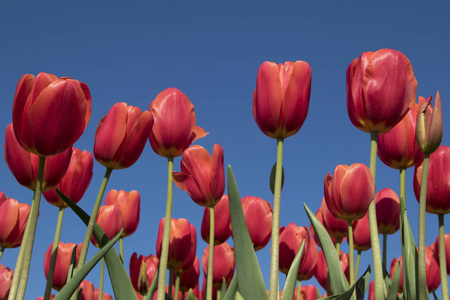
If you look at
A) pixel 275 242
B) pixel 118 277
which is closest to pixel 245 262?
pixel 275 242

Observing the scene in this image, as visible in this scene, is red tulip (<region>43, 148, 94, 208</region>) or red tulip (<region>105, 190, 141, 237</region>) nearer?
red tulip (<region>43, 148, 94, 208</region>)

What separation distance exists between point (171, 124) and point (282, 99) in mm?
551

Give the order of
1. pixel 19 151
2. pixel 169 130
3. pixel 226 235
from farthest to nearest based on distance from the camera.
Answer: pixel 226 235, pixel 169 130, pixel 19 151

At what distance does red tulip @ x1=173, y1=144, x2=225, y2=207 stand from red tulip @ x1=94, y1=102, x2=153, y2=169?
1.75ft

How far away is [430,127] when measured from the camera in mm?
1802

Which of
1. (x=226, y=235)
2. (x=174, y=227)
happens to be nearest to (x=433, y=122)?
(x=226, y=235)

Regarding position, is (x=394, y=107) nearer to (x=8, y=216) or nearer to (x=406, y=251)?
(x=406, y=251)

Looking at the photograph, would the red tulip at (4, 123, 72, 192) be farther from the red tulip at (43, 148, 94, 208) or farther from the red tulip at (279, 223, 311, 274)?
the red tulip at (279, 223, 311, 274)

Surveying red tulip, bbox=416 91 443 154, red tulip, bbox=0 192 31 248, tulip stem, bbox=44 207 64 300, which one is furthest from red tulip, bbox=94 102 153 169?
red tulip, bbox=416 91 443 154

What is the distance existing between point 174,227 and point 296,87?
140 cm

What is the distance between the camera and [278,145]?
6.40 ft

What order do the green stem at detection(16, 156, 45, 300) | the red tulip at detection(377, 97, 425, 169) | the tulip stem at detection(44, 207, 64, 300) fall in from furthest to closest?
the red tulip at detection(377, 97, 425, 169), the tulip stem at detection(44, 207, 64, 300), the green stem at detection(16, 156, 45, 300)

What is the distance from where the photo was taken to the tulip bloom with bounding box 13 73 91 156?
64.2 inches

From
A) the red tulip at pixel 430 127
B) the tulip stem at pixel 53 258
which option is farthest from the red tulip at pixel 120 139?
the red tulip at pixel 430 127
